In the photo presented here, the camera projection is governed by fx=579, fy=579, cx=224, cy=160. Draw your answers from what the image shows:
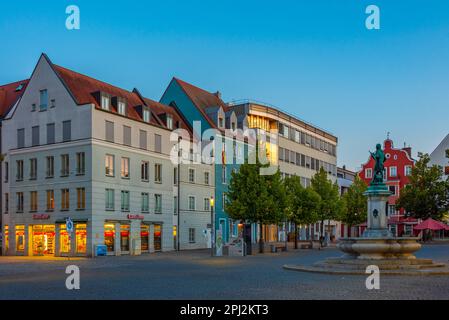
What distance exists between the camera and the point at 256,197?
165ft

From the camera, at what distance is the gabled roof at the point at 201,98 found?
6606 centimetres

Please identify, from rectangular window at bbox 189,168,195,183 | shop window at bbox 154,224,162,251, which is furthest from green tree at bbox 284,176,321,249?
shop window at bbox 154,224,162,251

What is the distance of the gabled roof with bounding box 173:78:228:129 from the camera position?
66.1 meters

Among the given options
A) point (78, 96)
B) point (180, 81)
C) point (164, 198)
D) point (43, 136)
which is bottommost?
point (164, 198)

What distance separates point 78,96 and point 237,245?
1805 cm

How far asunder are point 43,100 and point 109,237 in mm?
13271

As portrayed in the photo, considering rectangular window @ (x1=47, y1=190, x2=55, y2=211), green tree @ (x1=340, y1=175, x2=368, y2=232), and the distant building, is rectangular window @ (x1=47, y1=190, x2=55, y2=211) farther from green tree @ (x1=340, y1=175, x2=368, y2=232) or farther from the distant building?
the distant building

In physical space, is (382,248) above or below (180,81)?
below

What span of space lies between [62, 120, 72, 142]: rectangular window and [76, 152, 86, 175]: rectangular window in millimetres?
1852

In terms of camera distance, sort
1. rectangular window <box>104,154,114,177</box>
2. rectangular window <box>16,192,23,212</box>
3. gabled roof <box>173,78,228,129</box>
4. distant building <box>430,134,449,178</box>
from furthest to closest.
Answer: distant building <box>430,134,449,178</box> → gabled roof <box>173,78,228,129</box> → rectangular window <box>16,192,23,212</box> → rectangular window <box>104,154,114,177</box>

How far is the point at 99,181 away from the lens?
1847 inches
